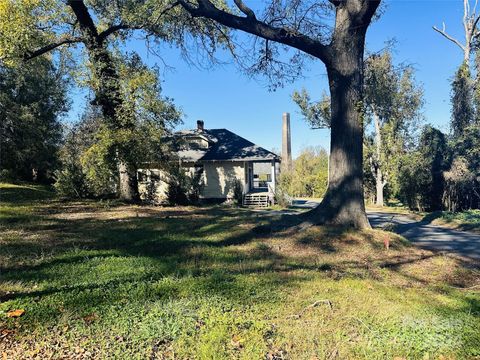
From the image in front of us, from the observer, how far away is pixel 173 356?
268 centimetres

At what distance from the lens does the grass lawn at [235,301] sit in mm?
2803

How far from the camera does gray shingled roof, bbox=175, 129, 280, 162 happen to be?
2277cm

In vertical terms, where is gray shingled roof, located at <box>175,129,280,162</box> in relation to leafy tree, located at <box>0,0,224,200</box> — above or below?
below

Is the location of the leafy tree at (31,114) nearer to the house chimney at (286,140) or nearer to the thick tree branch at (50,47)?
the thick tree branch at (50,47)

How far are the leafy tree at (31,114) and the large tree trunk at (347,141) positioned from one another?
14.3m

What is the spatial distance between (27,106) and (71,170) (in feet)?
16.1

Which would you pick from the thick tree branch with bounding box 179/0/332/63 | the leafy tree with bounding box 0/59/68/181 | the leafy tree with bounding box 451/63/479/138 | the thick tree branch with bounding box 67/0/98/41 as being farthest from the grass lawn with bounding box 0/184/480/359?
the leafy tree with bounding box 451/63/479/138

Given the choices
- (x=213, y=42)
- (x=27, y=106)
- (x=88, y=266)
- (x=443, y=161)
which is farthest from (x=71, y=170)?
(x=443, y=161)

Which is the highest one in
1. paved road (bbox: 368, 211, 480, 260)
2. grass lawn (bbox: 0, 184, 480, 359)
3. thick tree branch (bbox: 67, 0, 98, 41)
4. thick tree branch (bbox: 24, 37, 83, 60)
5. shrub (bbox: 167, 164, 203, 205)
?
thick tree branch (bbox: 67, 0, 98, 41)

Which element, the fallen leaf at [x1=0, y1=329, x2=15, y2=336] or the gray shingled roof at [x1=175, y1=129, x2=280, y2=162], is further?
the gray shingled roof at [x1=175, y1=129, x2=280, y2=162]

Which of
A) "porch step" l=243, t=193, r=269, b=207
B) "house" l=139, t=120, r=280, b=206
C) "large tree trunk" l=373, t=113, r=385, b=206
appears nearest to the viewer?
"house" l=139, t=120, r=280, b=206

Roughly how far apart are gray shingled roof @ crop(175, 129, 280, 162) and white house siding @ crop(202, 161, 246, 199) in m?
0.59

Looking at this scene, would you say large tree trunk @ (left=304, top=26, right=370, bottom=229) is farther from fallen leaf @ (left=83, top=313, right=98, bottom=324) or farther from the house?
the house

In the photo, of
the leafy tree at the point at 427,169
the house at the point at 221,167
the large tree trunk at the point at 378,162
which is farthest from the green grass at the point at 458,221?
the large tree trunk at the point at 378,162
